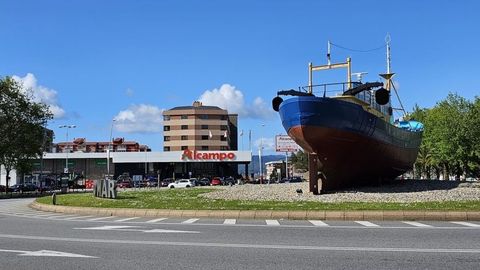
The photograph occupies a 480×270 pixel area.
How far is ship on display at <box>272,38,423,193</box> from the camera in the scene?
90.6ft

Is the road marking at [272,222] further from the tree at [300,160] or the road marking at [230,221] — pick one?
the tree at [300,160]

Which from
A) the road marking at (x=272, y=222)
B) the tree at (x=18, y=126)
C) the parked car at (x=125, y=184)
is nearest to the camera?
the road marking at (x=272, y=222)

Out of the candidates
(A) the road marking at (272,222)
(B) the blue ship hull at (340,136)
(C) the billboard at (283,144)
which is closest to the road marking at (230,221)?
(A) the road marking at (272,222)

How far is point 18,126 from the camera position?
62.4 meters

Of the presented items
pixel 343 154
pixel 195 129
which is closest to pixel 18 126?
pixel 343 154

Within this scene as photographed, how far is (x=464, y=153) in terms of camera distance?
6794 centimetres

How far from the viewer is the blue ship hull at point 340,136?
90.5 ft

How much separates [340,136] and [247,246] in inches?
718

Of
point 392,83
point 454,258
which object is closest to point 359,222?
point 454,258

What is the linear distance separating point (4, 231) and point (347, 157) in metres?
19.5

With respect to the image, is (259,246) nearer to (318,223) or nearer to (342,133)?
(318,223)

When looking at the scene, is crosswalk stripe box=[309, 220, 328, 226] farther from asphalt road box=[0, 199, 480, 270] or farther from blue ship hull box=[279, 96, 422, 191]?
blue ship hull box=[279, 96, 422, 191]

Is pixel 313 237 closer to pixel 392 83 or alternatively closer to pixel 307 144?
pixel 307 144

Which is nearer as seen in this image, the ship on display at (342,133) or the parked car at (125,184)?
the ship on display at (342,133)
